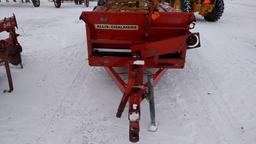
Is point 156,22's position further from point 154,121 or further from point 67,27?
point 67,27

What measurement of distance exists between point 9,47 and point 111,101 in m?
2.16

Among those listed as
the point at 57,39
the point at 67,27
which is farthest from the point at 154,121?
the point at 67,27

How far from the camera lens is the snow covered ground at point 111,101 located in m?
3.63

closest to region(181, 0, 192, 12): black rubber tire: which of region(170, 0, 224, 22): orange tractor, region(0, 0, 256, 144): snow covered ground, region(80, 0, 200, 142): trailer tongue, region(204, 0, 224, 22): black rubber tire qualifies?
region(170, 0, 224, 22): orange tractor

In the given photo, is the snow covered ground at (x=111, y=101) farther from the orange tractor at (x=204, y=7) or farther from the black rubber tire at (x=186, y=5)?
the orange tractor at (x=204, y=7)

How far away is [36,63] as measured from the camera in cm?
599

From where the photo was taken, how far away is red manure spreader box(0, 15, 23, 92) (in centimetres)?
464

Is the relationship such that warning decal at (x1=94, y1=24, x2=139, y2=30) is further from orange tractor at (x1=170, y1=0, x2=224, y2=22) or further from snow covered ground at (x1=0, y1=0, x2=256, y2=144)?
orange tractor at (x1=170, y1=0, x2=224, y2=22)

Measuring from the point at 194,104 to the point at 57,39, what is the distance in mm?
4824

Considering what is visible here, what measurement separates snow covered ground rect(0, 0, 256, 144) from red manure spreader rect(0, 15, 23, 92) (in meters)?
0.26

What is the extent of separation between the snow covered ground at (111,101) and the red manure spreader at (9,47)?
0.84 feet

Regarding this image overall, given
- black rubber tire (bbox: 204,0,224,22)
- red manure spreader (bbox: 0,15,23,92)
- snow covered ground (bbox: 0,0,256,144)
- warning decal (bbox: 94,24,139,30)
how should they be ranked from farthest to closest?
black rubber tire (bbox: 204,0,224,22) < red manure spreader (bbox: 0,15,23,92) < warning decal (bbox: 94,24,139,30) < snow covered ground (bbox: 0,0,256,144)

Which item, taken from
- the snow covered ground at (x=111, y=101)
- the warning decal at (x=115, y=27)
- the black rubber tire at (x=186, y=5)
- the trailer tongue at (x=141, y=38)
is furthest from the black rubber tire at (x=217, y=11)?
the warning decal at (x=115, y=27)

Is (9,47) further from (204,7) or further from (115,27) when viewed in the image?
(204,7)
